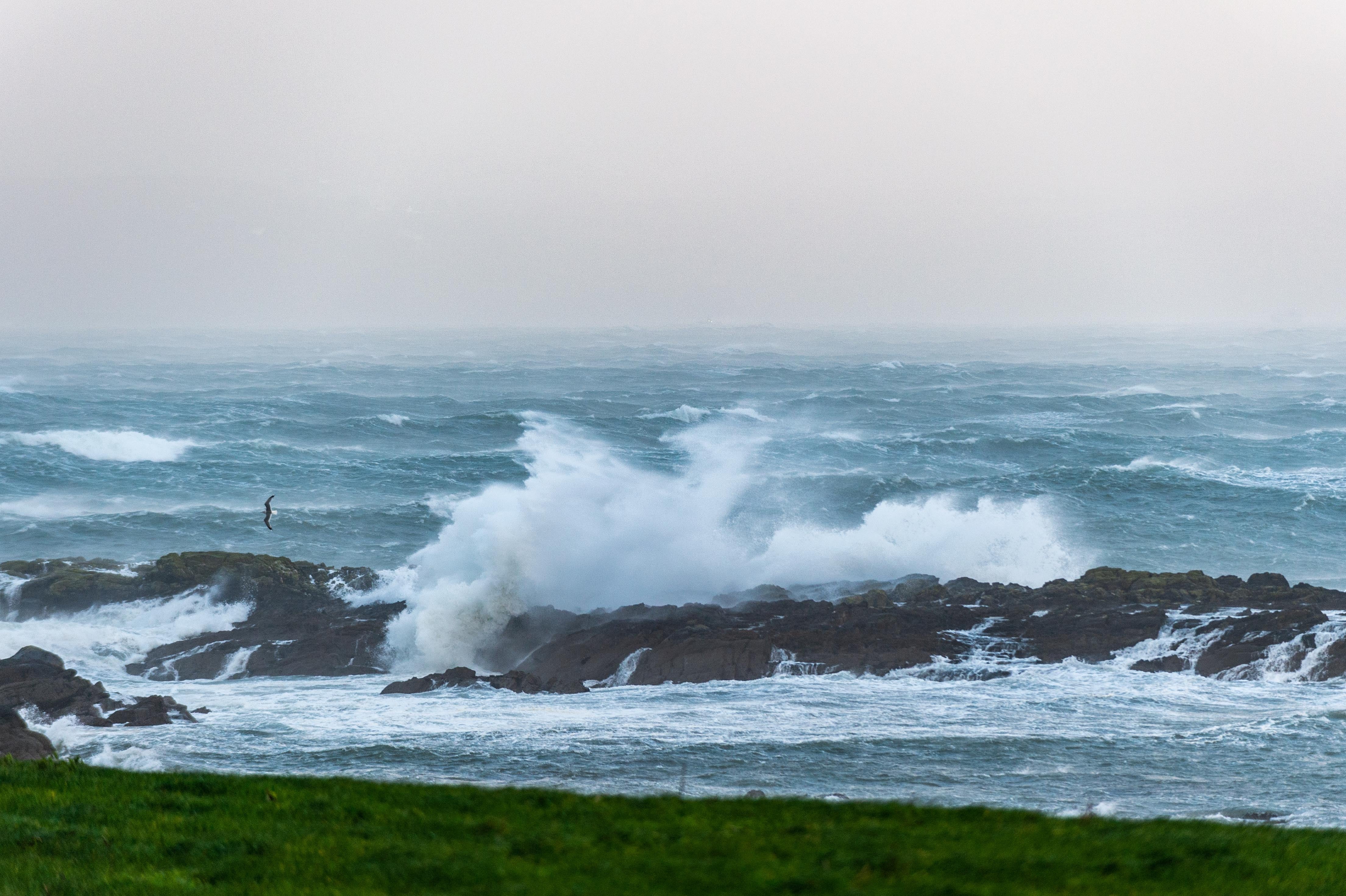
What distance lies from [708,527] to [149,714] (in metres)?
20.0

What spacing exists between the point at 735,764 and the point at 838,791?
78.5 inches

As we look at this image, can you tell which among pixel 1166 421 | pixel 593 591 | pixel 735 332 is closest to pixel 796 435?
pixel 1166 421

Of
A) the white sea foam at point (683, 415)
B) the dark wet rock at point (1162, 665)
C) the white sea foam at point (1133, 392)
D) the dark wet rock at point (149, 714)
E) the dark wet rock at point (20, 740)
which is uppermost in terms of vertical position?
the white sea foam at point (1133, 392)

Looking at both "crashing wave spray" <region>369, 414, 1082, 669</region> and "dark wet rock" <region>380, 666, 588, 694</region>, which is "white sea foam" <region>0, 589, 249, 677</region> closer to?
"crashing wave spray" <region>369, 414, 1082, 669</region>

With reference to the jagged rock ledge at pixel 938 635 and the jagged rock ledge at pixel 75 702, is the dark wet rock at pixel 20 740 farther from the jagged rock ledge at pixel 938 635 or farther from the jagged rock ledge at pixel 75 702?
the jagged rock ledge at pixel 938 635

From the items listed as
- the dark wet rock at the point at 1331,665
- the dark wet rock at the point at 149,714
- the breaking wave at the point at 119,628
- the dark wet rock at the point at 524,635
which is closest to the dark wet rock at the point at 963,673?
the dark wet rock at the point at 1331,665

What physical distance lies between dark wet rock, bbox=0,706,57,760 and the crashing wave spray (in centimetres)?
846

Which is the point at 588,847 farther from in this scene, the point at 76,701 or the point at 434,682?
the point at 76,701

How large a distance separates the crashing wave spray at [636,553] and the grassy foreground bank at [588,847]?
15.3 m

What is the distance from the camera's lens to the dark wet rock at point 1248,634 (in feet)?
66.9

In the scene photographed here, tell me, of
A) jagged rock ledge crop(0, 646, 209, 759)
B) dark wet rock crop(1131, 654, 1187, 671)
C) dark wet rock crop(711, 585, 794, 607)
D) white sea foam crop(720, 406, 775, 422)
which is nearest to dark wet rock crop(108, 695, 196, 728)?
jagged rock ledge crop(0, 646, 209, 759)

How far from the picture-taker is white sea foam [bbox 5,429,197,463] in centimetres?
4850

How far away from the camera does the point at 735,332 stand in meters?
174

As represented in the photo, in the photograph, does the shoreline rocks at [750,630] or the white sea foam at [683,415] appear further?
the white sea foam at [683,415]
